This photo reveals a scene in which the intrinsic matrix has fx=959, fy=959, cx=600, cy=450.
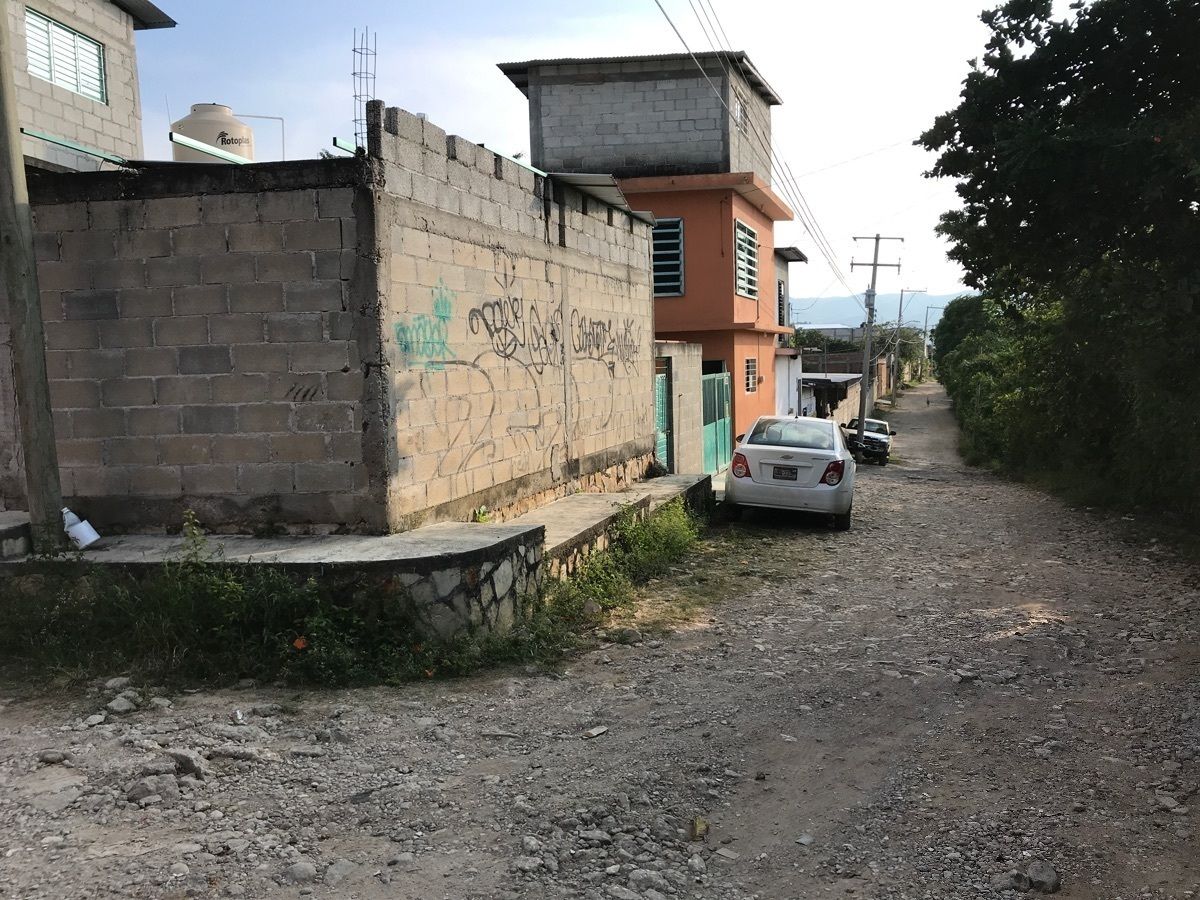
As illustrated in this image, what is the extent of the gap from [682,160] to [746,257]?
2479 millimetres

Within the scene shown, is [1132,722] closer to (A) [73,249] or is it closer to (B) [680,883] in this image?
(B) [680,883]

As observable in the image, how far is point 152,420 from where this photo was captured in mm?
6734

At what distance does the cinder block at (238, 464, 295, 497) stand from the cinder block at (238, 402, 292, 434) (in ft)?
0.87

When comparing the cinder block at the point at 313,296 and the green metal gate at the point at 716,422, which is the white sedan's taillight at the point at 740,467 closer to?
the green metal gate at the point at 716,422

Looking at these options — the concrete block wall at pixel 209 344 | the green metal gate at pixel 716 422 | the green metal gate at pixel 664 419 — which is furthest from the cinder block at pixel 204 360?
the green metal gate at pixel 716 422

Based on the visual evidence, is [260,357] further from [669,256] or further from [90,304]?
[669,256]

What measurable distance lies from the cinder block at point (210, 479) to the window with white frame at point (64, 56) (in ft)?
31.9

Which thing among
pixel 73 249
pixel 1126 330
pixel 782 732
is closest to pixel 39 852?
pixel 782 732

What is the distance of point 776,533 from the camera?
1141cm

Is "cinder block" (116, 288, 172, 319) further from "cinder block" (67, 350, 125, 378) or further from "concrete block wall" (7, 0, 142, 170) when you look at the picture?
"concrete block wall" (7, 0, 142, 170)

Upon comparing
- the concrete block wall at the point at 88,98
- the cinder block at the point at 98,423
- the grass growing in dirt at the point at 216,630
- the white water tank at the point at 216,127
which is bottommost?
the grass growing in dirt at the point at 216,630

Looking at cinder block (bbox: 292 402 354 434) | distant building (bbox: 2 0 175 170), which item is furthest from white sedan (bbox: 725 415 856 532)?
distant building (bbox: 2 0 175 170)

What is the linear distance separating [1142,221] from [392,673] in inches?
284

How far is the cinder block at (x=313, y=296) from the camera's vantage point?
6.46 meters
